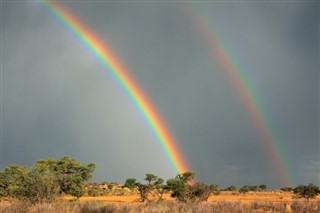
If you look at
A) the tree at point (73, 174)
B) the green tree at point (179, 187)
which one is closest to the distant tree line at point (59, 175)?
the tree at point (73, 174)

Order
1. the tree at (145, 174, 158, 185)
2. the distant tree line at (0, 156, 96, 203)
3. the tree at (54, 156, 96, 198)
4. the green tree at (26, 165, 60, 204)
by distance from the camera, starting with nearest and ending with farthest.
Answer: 1. the green tree at (26, 165, 60, 204)
2. the distant tree line at (0, 156, 96, 203)
3. the tree at (54, 156, 96, 198)
4. the tree at (145, 174, 158, 185)

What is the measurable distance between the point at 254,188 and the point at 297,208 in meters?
102

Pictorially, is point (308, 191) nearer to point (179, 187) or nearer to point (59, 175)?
point (179, 187)

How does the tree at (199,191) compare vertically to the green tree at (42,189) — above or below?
above

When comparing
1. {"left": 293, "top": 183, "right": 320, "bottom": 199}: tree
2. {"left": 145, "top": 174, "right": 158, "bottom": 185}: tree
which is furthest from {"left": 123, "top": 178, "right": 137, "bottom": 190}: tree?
{"left": 293, "top": 183, "right": 320, "bottom": 199}: tree

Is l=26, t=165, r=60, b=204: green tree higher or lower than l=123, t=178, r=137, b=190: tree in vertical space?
lower

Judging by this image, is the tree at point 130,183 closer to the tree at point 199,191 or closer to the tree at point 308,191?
the tree at point 199,191

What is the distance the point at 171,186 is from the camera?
51375 mm

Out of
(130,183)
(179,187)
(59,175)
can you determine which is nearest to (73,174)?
(59,175)

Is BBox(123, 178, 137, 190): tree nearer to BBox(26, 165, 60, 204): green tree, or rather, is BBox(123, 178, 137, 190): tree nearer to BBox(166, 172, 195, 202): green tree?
BBox(166, 172, 195, 202): green tree

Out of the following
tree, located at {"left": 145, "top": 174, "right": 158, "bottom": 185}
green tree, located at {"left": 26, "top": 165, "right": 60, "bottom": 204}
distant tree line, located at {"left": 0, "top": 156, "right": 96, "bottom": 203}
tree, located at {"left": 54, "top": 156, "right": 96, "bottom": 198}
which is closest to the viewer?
green tree, located at {"left": 26, "top": 165, "right": 60, "bottom": 204}

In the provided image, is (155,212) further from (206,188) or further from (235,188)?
(235,188)

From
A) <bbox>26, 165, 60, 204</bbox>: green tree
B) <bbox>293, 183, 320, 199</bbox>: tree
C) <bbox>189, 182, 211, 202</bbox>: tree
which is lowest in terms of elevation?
<bbox>26, 165, 60, 204</bbox>: green tree

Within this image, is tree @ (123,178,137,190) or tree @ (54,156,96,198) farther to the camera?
tree @ (123,178,137,190)
